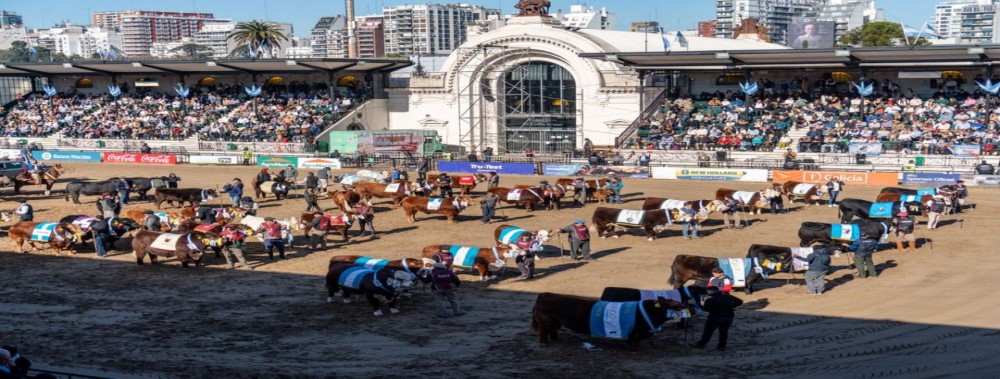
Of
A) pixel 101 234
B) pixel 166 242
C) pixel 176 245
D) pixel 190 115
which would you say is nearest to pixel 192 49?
pixel 190 115

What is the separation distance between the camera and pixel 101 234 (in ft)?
72.6

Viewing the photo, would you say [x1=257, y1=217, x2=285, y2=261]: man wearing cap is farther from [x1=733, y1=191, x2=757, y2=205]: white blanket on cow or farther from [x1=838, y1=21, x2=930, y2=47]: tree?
[x1=838, y1=21, x2=930, y2=47]: tree

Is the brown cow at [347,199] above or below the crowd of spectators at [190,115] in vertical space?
below

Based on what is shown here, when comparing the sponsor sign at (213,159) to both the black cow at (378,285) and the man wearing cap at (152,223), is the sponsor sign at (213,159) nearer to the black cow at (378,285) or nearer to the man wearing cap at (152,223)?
the man wearing cap at (152,223)

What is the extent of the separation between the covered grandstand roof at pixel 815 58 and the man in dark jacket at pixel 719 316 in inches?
1206

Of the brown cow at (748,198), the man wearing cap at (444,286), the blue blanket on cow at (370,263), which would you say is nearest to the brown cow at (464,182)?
the brown cow at (748,198)

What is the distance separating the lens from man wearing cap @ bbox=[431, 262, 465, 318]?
15773 millimetres

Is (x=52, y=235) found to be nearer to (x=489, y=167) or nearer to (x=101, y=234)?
(x=101, y=234)

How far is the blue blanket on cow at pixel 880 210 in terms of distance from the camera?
2408cm

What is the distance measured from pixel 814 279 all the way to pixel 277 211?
17161 millimetres

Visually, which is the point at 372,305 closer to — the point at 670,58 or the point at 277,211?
the point at 277,211

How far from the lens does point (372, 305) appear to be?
53.2ft

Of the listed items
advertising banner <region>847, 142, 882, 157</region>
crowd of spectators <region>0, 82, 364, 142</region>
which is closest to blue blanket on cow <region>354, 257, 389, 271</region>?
advertising banner <region>847, 142, 882, 157</region>

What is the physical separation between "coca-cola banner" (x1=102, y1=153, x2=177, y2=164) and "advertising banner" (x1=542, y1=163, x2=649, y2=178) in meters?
18.4
